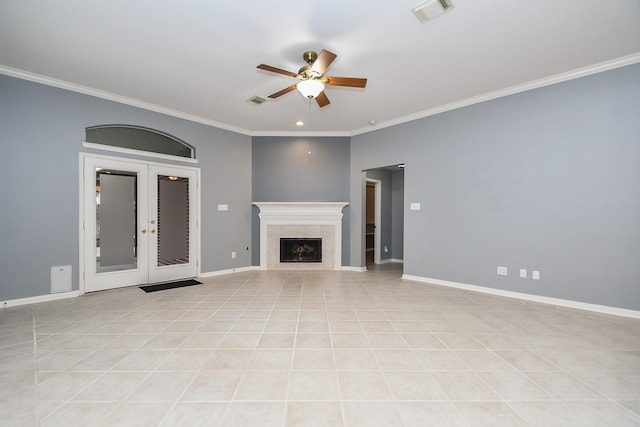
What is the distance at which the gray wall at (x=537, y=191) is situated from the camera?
3203 mm

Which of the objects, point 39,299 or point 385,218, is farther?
point 385,218

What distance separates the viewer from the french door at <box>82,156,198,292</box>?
4.05 metres

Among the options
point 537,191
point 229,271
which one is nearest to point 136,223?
point 229,271

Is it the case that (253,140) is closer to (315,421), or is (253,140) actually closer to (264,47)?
(264,47)

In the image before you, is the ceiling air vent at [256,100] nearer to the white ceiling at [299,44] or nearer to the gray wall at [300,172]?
the white ceiling at [299,44]

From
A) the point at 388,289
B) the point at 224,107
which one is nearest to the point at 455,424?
the point at 388,289

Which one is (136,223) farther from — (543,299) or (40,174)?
(543,299)

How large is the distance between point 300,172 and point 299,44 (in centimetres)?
325

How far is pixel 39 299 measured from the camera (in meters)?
3.60

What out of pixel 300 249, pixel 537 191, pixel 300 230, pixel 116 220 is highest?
pixel 537 191

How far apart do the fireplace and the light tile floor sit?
7.50ft

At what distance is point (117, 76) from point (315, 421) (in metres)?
4.55

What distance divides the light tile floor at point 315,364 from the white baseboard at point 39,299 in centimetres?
20

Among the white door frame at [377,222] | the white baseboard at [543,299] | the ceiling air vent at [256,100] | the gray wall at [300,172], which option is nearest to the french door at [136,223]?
the gray wall at [300,172]
